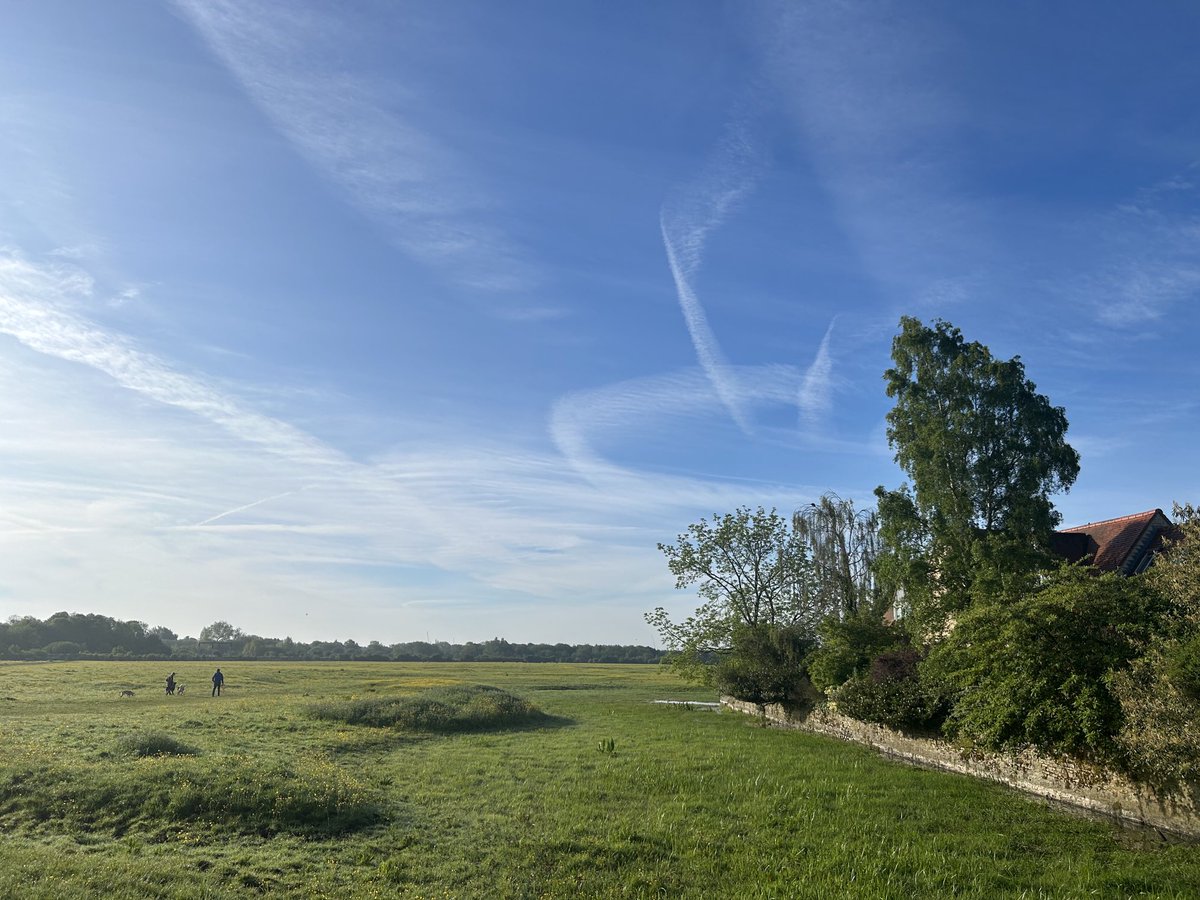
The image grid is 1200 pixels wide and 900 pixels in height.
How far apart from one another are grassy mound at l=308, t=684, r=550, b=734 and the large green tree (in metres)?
20.6

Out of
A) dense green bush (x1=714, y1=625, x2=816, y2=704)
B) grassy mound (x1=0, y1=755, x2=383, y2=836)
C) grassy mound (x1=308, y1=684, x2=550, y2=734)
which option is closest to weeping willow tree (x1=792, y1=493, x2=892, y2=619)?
dense green bush (x1=714, y1=625, x2=816, y2=704)

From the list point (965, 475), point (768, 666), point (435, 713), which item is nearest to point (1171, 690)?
point (965, 475)

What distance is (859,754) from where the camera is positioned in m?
27.6

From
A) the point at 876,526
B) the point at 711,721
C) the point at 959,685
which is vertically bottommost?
the point at 711,721

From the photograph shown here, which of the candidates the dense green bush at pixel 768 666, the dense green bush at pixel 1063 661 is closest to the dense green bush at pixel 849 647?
the dense green bush at pixel 768 666

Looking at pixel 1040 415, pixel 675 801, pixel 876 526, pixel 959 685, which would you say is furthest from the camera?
pixel 876 526

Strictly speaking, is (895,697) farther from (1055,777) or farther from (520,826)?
(520,826)

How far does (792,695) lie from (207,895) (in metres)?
36.0

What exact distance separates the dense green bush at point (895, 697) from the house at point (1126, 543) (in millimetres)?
8881

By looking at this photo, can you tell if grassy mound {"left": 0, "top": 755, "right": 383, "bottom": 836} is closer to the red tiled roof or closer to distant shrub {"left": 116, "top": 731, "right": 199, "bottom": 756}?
distant shrub {"left": 116, "top": 731, "right": 199, "bottom": 756}

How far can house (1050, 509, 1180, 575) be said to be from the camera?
32.9 meters

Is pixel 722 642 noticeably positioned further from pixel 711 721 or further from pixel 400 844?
pixel 400 844

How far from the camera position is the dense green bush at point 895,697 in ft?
88.9

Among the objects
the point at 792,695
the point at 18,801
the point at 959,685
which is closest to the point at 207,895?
the point at 18,801
